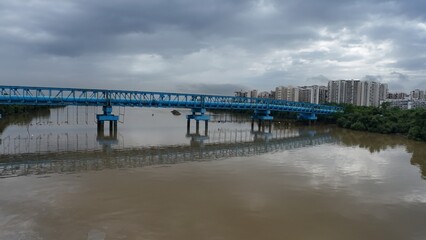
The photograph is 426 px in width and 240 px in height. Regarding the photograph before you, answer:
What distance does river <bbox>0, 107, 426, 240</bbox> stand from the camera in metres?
11.6

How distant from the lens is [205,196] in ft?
51.1

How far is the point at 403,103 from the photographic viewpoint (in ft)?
440

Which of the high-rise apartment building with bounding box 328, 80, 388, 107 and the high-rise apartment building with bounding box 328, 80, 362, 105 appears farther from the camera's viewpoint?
the high-rise apartment building with bounding box 328, 80, 362, 105

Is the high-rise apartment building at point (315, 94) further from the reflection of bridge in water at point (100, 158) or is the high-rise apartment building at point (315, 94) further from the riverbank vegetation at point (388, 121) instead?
the reflection of bridge in water at point (100, 158)

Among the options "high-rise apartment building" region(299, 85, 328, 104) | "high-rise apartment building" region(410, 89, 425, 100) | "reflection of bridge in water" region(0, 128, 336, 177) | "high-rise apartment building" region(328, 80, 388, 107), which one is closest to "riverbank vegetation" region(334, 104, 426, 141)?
"reflection of bridge in water" region(0, 128, 336, 177)

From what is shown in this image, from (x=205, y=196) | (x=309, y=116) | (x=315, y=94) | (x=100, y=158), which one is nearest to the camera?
(x=205, y=196)

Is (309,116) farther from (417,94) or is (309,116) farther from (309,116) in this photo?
(417,94)

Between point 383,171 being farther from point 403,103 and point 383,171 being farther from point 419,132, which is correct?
point 403,103

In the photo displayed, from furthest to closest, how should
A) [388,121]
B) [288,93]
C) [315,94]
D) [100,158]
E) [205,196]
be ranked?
[288,93]
[315,94]
[388,121]
[100,158]
[205,196]

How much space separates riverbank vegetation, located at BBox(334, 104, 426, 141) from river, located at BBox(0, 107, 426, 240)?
21.3m

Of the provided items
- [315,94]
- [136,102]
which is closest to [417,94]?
[315,94]

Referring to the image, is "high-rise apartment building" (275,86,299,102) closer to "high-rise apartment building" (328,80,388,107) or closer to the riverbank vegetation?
"high-rise apartment building" (328,80,388,107)

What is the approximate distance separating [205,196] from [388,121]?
53928mm

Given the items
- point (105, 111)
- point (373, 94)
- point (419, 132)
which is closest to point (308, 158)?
point (419, 132)
